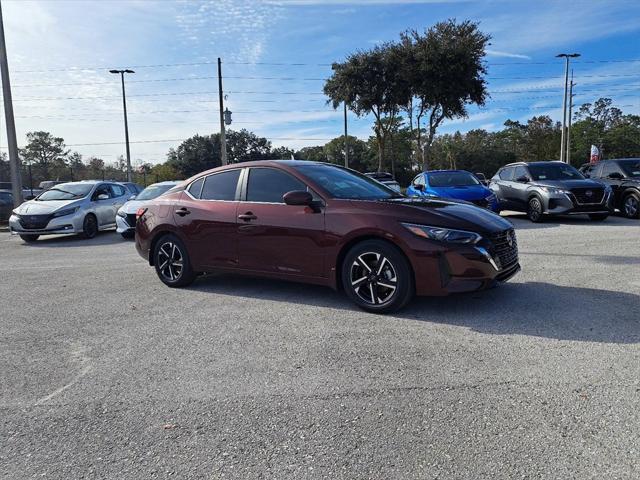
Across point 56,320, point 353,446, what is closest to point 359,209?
point 353,446

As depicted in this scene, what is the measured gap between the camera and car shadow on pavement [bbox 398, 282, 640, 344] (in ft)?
13.8

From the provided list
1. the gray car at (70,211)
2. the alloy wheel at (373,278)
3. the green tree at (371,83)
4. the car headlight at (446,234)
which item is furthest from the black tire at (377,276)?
the green tree at (371,83)

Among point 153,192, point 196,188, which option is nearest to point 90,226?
point 153,192

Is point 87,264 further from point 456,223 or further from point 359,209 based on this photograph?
point 456,223

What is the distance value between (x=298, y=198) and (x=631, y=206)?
11345mm

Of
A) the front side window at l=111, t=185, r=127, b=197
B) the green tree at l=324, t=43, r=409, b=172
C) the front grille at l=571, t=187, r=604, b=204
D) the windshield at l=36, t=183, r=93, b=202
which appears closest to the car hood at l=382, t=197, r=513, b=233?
the front grille at l=571, t=187, r=604, b=204

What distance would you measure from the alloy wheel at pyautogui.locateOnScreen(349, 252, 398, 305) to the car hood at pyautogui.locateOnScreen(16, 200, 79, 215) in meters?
10.9

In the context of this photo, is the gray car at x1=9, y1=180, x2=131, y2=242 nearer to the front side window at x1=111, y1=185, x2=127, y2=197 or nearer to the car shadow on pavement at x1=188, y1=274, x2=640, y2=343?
the front side window at x1=111, y1=185, x2=127, y2=197

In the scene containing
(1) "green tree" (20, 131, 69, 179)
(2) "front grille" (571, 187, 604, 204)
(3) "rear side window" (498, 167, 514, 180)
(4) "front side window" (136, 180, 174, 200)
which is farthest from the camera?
(1) "green tree" (20, 131, 69, 179)

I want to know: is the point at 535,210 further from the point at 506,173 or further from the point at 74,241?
the point at 74,241

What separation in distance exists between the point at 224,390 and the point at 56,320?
9.25 feet

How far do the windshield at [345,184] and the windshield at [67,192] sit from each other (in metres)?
10.5

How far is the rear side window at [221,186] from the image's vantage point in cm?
598

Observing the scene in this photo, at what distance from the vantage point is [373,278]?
15.9 ft
